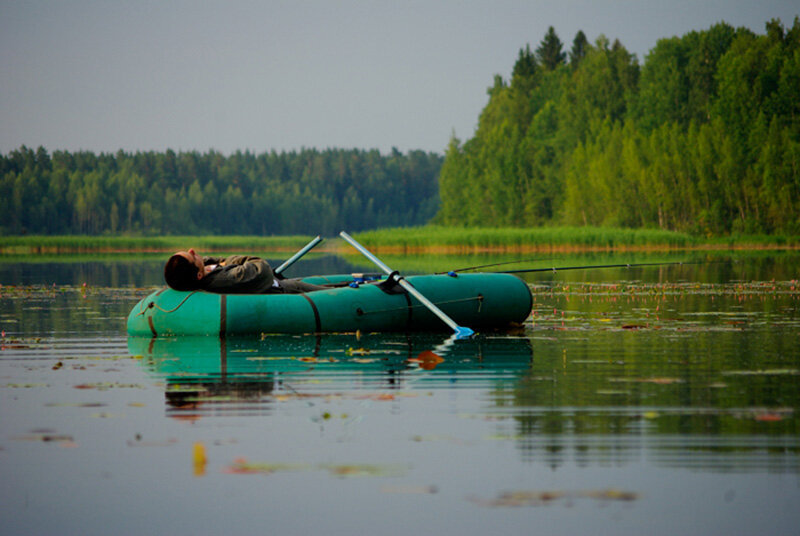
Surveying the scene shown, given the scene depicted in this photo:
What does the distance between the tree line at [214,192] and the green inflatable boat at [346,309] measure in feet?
380

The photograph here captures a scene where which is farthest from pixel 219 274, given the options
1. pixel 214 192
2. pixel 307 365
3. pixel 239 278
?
pixel 214 192

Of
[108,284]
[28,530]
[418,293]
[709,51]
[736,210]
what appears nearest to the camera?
[28,530]

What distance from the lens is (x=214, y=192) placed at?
147375mm

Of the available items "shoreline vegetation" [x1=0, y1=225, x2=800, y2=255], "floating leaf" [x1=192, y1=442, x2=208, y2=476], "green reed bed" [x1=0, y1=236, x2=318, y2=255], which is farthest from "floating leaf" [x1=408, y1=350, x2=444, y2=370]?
"green reed bed" [x1=0, y1=236, x2=318, y2=255]

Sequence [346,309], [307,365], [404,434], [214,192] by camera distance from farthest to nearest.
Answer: [214,192], [346,309], [307,365], [404,434]

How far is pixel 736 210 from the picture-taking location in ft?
180

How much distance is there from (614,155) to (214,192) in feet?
307

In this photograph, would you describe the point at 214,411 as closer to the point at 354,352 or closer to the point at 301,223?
the point at 354,352

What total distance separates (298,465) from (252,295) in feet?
19.7

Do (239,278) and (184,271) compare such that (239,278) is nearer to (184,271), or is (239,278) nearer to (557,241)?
(184,271)

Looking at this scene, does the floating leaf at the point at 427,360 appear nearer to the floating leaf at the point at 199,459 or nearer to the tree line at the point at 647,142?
the floating leaf at the point at 199,459

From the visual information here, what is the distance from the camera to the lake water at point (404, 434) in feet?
A: 15.6

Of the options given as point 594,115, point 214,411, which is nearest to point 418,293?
point 214,411

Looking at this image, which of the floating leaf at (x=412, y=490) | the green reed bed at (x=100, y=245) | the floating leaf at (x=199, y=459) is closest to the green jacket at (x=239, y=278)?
the floating leaf at (x=199, y=459)
